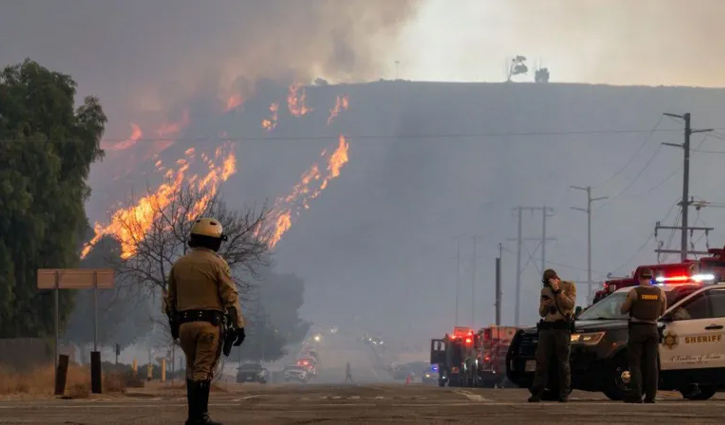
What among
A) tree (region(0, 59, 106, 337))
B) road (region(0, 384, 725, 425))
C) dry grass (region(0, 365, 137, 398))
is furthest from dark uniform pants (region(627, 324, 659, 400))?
tree (region(0, 59, 106, 337))

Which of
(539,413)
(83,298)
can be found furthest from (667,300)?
(83,298)

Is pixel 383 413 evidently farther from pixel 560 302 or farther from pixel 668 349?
pixel 668 349

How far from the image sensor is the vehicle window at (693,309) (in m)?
21.6

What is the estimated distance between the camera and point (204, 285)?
1258 centimetres

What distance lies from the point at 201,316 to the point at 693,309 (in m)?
11.4

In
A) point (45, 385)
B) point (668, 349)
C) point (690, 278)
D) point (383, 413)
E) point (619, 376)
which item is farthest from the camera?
point (45, 385)

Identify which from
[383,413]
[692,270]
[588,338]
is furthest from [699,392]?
[383,413]

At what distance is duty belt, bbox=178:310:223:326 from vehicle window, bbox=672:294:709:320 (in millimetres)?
11000

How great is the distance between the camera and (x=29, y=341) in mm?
45094

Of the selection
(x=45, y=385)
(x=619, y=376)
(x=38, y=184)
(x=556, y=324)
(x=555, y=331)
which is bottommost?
(x=45, y=385)

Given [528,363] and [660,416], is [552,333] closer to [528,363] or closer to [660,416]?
[528,363]

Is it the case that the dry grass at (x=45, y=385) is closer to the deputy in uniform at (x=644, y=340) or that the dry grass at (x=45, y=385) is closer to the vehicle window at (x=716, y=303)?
the deputy in uniform at (x=644, y=340)

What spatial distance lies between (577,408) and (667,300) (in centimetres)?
486

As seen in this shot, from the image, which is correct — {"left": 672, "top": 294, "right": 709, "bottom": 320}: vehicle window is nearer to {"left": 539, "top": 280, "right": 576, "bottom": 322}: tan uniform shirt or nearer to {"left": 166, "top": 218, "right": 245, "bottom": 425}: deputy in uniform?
{"left": 539, "top": 280, "right": 576, "bottom": 322}: tan uniform shirt
